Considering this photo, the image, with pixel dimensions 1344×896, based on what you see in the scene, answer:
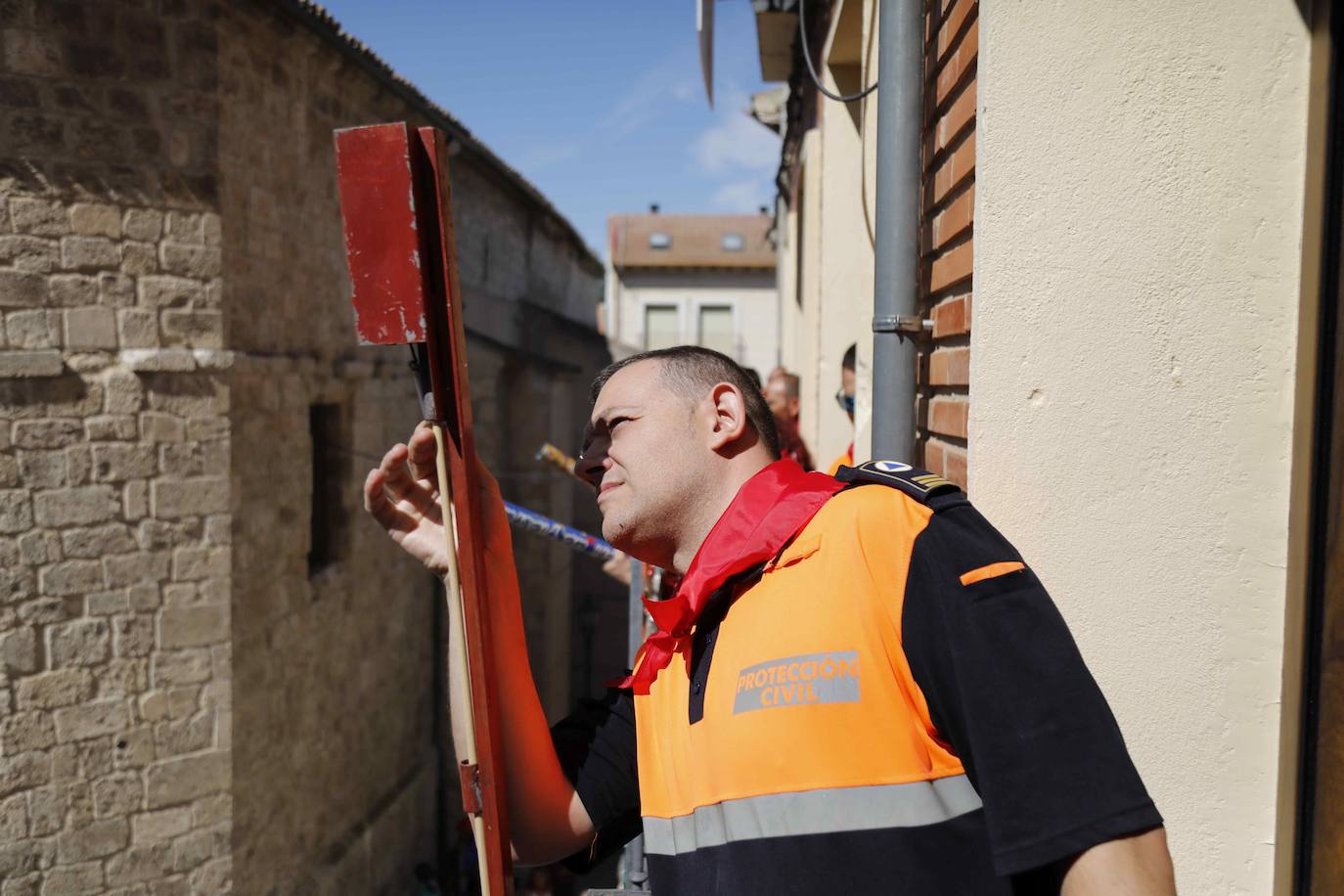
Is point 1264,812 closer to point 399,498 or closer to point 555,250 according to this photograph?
point 399,498

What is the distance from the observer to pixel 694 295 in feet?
96.4

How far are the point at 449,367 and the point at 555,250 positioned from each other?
50.8 ft

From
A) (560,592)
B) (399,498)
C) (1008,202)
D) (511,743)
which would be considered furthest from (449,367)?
(560,592)

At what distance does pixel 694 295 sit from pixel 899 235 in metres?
27.3

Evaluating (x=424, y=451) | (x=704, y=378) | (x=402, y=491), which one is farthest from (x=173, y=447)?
(x=704, y=378)

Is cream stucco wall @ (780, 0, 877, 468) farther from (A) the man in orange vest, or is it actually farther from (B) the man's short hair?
(A) the man in orange vest

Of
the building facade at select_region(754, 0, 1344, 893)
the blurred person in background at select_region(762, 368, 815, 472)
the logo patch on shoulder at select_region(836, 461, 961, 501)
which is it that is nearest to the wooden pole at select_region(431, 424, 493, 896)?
the logo patch on shoulder at select_region(836, 461, 961, 501)

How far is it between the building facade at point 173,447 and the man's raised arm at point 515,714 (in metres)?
4.63

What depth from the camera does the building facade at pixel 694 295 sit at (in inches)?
1147

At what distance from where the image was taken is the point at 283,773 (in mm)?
6828

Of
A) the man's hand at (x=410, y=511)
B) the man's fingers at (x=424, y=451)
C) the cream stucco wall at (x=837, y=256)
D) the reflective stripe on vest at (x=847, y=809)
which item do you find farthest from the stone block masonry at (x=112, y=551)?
the reflective stripe on vest at (x=847, y=809)

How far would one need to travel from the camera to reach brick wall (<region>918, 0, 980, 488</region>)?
1985mm

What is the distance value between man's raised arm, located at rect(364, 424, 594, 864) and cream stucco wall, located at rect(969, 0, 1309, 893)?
0.91m

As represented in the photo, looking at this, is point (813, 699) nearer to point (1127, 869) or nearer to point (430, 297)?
point (1127, 869)
